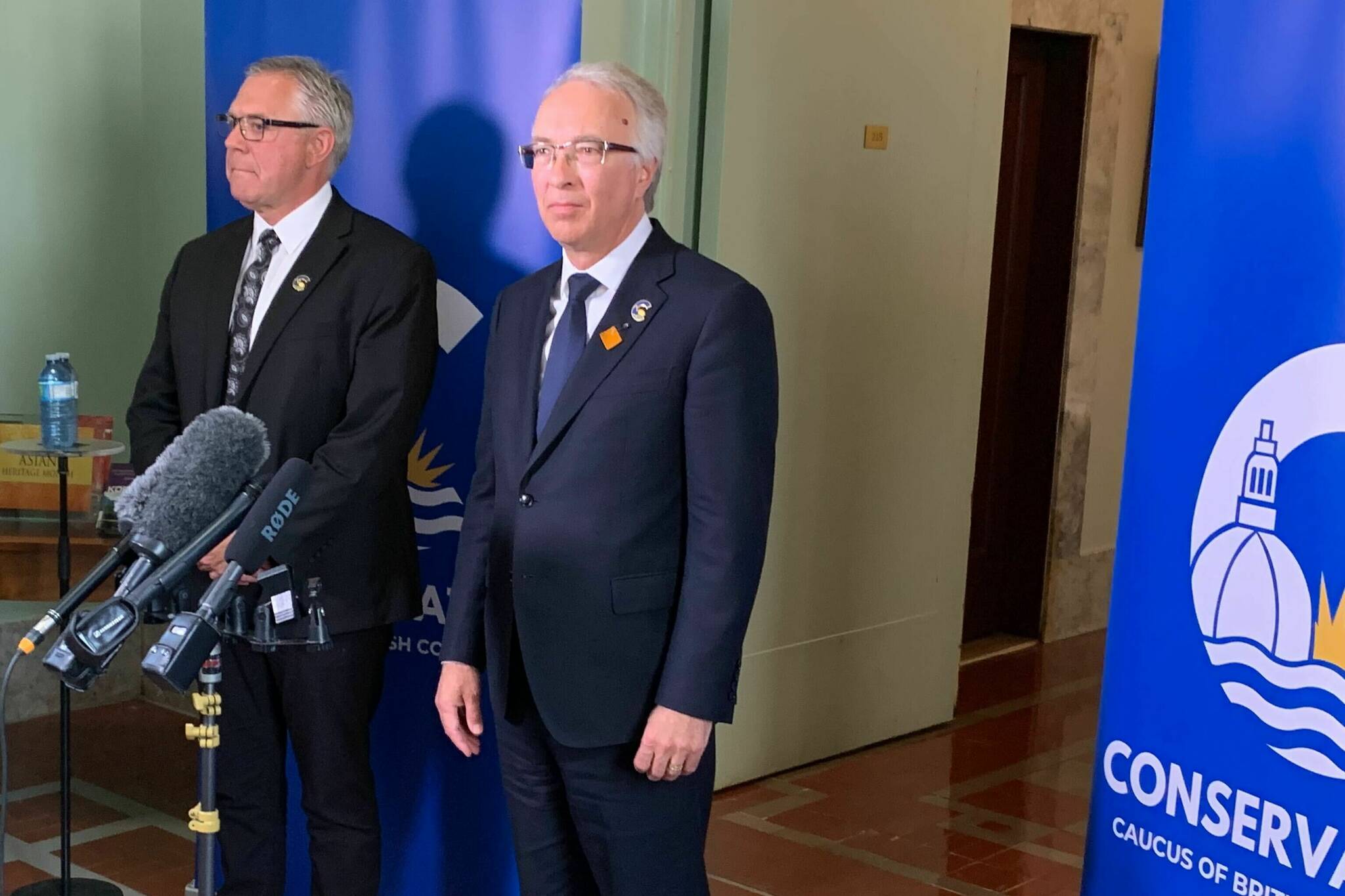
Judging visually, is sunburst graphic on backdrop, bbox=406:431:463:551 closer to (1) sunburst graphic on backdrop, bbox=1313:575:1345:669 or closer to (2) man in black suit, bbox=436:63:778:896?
(2) man in black suit, bbox=436:63:778:896

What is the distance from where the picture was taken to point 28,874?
3828mm

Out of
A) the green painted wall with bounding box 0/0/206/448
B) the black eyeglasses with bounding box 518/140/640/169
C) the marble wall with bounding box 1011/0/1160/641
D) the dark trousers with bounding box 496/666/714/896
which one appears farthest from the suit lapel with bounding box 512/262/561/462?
the marble wall with bounding box 1011/0/1160/641

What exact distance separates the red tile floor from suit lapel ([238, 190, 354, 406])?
1608 mm

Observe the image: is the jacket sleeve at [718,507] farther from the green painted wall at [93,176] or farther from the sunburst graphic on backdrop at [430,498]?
the green painted wall at [93,176]

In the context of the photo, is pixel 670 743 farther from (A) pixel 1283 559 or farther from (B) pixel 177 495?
(A) pixel 1283 559

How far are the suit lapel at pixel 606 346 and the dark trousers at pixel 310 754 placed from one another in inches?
34.1

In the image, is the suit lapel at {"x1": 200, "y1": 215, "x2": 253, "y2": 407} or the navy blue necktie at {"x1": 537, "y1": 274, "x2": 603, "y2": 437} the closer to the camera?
the navy blue necktie at {"x1": 537, "y1": 274, "x2": 603, "y2": 437}

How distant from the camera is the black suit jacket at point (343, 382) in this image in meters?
2.88

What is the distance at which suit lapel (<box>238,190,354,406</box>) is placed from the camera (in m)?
2.90

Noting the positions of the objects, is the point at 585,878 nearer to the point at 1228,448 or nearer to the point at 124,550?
the point at 124,550

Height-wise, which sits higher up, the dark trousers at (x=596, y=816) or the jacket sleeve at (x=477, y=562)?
the jacket sleeve at (x=477, y=562)

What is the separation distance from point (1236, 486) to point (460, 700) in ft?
4.29

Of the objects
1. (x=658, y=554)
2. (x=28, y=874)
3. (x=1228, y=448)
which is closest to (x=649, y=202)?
(x=658, y=554)

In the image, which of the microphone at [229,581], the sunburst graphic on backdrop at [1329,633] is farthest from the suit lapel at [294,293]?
the sunburst graphic on backdrop at [1329,633]
